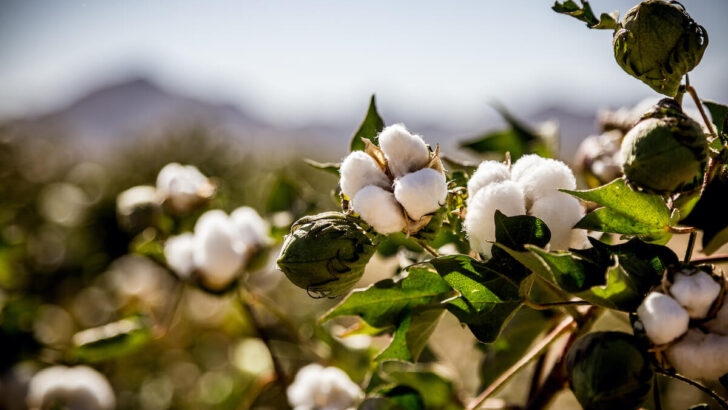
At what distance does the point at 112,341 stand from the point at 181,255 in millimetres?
264

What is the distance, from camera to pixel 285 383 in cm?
109

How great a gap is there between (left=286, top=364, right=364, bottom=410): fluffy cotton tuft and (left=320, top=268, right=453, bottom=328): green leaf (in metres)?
0.38

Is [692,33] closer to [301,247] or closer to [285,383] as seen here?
[301,247]

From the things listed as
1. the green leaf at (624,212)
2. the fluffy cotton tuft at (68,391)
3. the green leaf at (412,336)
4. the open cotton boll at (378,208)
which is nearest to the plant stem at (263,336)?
the fluffy cotton tuft at (68,391)

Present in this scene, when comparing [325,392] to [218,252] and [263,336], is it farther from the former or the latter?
[218,252]

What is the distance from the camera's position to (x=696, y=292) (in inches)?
17.1

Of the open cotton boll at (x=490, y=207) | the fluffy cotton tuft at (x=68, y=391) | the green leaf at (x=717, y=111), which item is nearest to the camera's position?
the open cotton boll at (x=490, y=207)

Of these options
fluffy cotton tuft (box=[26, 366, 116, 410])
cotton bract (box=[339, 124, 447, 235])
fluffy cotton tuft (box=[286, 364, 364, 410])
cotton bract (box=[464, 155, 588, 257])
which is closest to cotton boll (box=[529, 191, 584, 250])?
cotton bract (box=[464, 155, 588, 257])

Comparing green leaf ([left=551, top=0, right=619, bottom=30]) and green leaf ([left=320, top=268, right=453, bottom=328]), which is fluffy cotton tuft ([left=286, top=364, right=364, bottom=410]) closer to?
green leaf ([left=320, top=268, right=453, bottom=328])

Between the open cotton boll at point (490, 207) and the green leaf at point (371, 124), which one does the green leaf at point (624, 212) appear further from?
the green leaf at point (371, 124)

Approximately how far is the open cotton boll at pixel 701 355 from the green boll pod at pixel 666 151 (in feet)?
0.45

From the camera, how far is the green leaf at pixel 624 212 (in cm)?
51

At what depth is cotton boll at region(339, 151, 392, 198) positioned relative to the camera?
546 mm

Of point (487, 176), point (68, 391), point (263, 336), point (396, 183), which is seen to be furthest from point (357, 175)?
point (68, 391)
